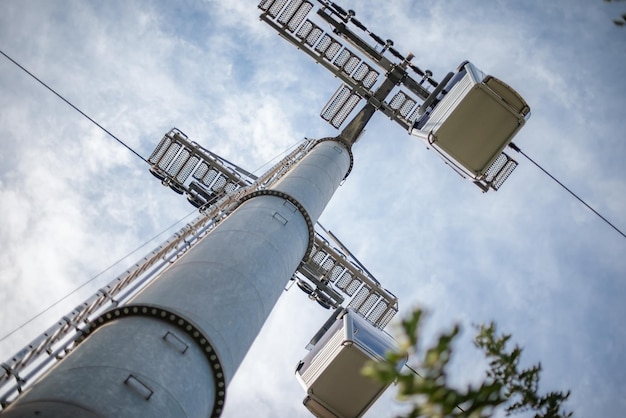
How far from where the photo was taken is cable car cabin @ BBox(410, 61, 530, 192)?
13.6m

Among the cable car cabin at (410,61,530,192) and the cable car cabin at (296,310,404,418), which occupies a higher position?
the cable car cabin at (410,61,530,192)

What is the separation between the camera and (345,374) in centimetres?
1464

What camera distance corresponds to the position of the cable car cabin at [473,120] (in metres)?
13.6

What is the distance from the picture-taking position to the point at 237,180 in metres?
23.7

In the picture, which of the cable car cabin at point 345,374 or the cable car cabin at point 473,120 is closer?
the cable car cabin at point 473,120

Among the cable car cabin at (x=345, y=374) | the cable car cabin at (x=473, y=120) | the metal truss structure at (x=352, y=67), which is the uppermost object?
the metal truss structure at (x=352, y=67)

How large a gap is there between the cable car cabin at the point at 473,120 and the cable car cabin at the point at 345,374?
542 cm

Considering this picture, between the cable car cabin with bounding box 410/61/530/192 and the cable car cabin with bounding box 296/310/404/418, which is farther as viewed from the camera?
the cable car cabin with bounding box 296/310/404/418

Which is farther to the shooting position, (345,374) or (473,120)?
(345,374)

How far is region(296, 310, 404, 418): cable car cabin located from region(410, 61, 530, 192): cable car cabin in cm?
542

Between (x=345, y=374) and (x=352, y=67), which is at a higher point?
(x=352, y=67)

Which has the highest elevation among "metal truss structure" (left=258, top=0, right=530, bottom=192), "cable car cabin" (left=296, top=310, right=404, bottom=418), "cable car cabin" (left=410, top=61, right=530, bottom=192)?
"metal truss structure" (left=258, top=0, right=530, bottom=192)

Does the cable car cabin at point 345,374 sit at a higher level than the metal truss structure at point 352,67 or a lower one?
lower

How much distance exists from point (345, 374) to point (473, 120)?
749 cm
